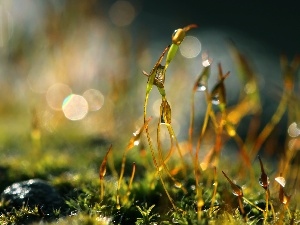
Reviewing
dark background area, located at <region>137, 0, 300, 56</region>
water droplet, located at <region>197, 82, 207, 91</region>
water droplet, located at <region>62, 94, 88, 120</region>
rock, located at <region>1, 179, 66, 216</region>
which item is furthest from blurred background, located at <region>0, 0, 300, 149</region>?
dark background area, located at <region>137, 0, 300, 56</region>

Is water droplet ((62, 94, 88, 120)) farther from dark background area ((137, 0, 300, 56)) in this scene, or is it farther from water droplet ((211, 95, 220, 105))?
dark background area ((137, 0, 300, 56))

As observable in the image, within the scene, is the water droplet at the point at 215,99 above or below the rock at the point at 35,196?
above

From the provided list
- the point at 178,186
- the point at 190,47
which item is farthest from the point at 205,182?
the point at 190,47

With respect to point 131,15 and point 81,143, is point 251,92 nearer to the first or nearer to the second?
point 81,143

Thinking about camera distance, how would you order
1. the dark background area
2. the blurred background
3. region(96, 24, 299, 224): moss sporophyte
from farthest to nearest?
the dark background area, the blurred background, region(96, 24, 299, 224): moss sporophyte

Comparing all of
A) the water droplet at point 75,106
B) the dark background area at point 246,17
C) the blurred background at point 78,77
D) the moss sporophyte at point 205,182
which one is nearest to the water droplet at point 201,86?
the moss sporophyte at point 205,182

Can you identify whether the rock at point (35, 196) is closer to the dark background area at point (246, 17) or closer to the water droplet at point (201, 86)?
the water droplet at point (201, 86)

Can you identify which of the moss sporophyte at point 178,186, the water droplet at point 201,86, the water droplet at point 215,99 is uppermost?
the water droplet at point 201,86

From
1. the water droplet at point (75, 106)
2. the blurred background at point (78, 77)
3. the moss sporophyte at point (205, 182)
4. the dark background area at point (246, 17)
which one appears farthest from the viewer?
the dark background area at point (246, 17)

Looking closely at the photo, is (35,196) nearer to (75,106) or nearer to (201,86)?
(201,86)
